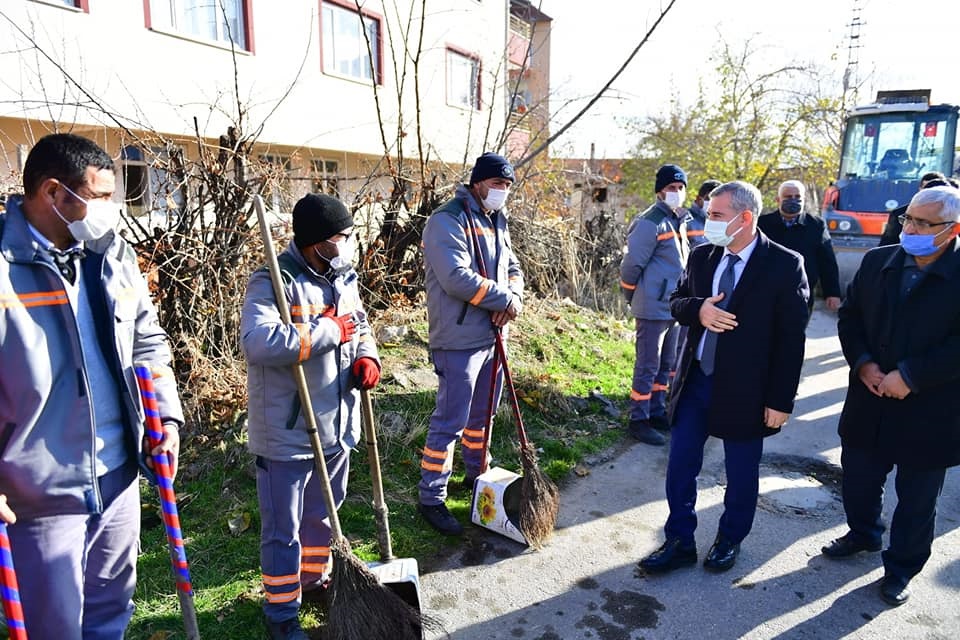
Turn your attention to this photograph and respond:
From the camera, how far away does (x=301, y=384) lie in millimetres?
2633

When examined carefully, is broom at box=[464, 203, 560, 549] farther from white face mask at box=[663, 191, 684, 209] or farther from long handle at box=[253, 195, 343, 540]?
white face mask at box=[663, 191, 684, 209]

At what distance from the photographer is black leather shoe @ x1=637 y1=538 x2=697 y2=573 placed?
11.4ft

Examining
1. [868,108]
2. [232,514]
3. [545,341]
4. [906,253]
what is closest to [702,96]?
[868,108]

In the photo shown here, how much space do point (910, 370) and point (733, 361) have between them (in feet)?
2.69

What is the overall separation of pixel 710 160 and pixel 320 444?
56.4ft

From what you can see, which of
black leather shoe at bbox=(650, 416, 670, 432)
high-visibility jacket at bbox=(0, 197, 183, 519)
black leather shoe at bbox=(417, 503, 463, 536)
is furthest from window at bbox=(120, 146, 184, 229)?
black leather shoe at bbox=(650, 416, 670, 432)

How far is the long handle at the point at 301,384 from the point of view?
101 inches

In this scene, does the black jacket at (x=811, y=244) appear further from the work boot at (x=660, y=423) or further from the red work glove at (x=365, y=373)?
the red work glove at (x=365, y=373)

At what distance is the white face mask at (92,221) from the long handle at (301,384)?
55cm

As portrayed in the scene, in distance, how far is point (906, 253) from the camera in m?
3.26

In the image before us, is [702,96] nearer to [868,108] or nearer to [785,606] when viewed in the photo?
[868,108]

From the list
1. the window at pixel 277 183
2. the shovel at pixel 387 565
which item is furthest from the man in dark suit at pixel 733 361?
the window at pixel 277 183

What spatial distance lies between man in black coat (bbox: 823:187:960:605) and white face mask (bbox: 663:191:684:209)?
6.71 feet

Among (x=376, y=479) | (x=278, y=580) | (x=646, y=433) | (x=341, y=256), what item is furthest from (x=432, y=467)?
(x=646, y=433)
